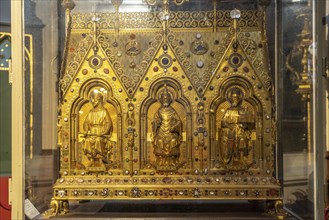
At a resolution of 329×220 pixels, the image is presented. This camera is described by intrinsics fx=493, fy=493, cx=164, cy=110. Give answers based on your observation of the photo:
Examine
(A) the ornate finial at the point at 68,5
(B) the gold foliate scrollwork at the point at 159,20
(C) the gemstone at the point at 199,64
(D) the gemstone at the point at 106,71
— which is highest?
(A) the ornate finial at the point at 68,5

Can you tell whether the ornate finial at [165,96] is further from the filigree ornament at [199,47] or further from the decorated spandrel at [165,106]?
the filigree ornament at [199,47]

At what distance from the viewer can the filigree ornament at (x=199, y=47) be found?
4.58 m

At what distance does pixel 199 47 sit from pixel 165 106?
63 centimetres

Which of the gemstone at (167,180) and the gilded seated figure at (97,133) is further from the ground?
the gilded seated figure at (97,133)

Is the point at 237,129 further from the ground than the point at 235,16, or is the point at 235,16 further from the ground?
the point at 235,16

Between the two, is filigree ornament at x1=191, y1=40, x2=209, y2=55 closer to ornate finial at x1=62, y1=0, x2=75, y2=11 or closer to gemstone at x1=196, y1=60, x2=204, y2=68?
gemstone at x1=196, y1=60, x2=204, y2=68

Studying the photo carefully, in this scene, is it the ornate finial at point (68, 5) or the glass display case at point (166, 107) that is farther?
the ornate finial at point (68, 5)

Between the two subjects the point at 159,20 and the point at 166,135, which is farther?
the point at 159,20

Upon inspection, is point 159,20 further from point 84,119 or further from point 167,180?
point 167,180

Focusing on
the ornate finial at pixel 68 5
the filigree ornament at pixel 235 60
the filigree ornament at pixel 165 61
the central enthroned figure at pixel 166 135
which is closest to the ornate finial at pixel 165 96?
the central enthroned figure at pixel 166 135

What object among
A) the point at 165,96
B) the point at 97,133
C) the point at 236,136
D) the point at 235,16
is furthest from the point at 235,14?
the point at 97,133

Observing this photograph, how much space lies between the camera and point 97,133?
4539 millimetres

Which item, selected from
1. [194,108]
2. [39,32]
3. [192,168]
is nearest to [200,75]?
[194,108]

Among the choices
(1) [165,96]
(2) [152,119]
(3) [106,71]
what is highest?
(3) [106,71]
